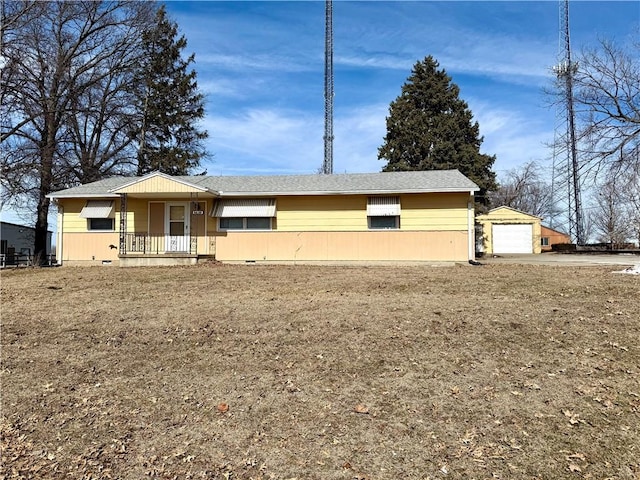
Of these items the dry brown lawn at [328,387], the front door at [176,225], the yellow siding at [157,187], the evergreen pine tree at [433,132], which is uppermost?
the evergreen pine tree at [433,132]

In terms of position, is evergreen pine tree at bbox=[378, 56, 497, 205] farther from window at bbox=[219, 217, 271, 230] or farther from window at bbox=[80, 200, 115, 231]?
window at bbox=[80, 200, 115, 231]

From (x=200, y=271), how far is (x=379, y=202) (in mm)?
6426

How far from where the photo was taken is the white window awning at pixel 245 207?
15.6 m

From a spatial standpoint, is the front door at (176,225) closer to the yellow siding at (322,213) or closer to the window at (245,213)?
the window at (245,213)

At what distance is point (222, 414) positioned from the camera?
412cm

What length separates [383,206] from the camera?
1515 centimetres

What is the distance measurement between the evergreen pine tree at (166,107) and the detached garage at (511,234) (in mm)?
20046

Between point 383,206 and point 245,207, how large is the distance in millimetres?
4830

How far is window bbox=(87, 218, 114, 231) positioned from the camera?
16.3m

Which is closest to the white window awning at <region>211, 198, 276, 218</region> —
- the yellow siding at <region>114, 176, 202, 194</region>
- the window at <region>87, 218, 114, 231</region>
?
the yellow siding at <region>114, 176, 202, 194</region>

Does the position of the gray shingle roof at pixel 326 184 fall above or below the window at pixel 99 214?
above

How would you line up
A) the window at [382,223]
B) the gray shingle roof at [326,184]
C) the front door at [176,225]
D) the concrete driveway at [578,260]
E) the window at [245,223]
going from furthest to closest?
the front door at [176,225]
the window at [245,223]
the window at [382,223]
the gray shingle roof at [326,184]
the concrete driveway at [578,260]

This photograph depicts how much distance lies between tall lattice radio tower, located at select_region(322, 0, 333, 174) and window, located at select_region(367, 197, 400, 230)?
56.8 ft

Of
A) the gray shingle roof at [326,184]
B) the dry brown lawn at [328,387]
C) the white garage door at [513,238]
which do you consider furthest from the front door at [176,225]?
the white garage door at [513,238]
